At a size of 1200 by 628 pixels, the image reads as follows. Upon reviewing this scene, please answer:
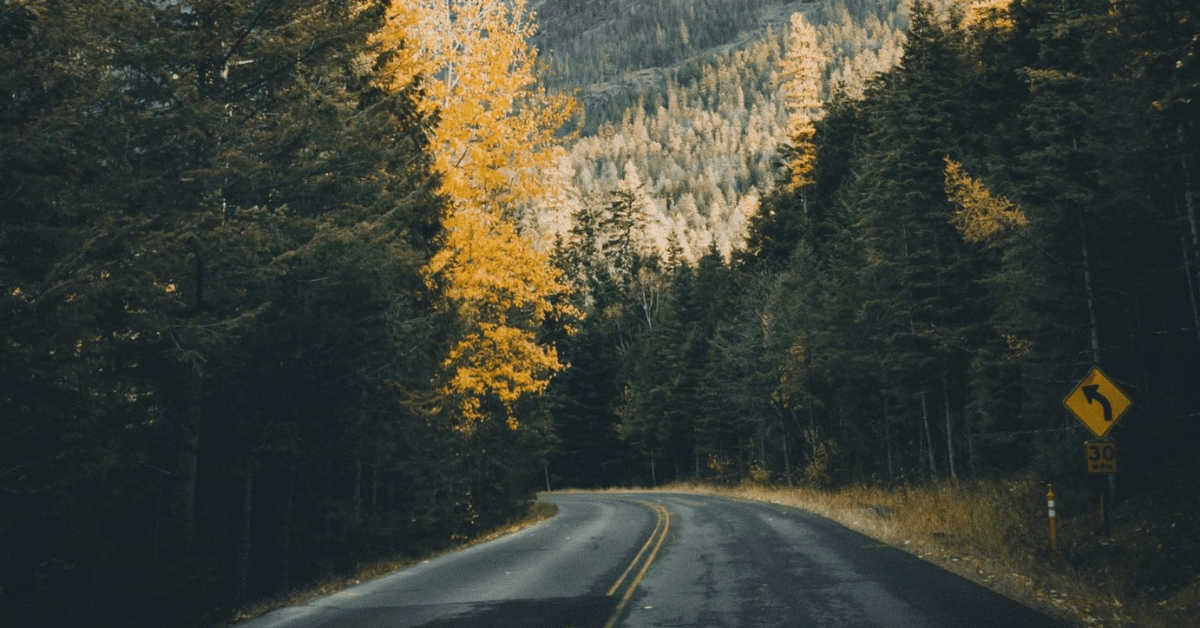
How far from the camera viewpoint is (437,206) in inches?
709

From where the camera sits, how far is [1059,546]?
53.6ft

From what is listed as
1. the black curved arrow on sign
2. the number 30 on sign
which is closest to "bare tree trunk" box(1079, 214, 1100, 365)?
the black curved arrow on sign

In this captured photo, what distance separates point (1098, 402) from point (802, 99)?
52.8m

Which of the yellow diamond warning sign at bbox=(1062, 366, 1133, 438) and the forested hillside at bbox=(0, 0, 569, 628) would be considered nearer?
the forested hillside at bbox=(0, 0, 569, 628)

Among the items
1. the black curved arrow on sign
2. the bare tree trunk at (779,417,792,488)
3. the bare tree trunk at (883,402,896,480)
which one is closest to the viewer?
the black curved arrow on sign

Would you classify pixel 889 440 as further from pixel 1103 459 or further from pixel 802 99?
pixel 802 99

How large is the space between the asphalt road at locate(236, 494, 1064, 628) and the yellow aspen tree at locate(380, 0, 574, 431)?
4513 mm

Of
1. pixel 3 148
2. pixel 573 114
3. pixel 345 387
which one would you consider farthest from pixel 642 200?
pixel 3 148

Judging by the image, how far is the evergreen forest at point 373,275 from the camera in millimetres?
10055

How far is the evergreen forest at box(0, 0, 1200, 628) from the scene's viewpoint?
33.0 ft

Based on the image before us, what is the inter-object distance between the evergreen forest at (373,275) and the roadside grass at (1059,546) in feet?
3.02

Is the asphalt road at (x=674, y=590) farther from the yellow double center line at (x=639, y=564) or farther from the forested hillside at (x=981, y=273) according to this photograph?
the forested hillside at (x=981, y=273)

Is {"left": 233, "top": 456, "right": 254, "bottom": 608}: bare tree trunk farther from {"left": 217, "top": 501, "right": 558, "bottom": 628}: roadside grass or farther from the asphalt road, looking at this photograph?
the asphalt road

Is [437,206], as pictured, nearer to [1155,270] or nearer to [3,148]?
[3,148]
